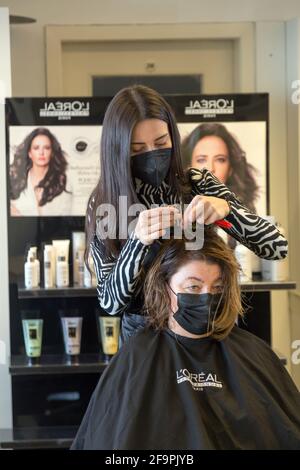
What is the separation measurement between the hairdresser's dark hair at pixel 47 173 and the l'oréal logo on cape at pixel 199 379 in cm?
158

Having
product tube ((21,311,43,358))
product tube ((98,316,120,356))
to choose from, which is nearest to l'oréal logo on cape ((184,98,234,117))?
product tube ((98,316,120,356))

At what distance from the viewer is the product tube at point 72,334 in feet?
9.16

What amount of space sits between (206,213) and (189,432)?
44 centimetres

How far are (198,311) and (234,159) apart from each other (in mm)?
1595

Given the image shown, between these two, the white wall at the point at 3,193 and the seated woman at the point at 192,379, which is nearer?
the seated woman at the point at 192,379

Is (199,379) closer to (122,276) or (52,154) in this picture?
(122,276)

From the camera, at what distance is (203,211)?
1317mm

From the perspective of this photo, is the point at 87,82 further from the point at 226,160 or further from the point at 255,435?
the point at 255,435

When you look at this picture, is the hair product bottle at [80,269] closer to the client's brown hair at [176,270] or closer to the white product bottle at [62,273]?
the white product bottle at [62,273]

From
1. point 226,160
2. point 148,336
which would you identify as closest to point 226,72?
point 226,160

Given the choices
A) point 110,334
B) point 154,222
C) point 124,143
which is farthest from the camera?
point 110,334

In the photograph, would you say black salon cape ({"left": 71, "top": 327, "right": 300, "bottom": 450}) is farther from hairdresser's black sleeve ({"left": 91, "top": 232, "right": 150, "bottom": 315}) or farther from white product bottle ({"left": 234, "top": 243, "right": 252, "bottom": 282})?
white product bottle ({"left": 234, "top": 243, "right": 252, "bottom": 282})

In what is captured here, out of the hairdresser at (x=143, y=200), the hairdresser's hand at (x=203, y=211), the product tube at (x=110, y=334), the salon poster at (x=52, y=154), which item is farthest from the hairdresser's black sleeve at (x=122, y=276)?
the salon poster at (x=52, y=154)

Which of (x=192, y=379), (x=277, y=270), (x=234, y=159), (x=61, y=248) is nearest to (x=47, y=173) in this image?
(x=61, y=248)
